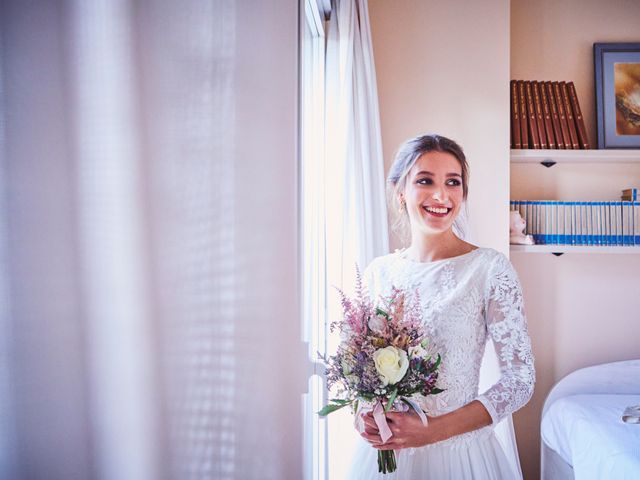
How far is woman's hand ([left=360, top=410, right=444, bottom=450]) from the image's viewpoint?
1.12 metres

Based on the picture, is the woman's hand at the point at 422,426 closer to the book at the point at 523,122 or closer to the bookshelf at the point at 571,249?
the bookshelf at the point at 571,249

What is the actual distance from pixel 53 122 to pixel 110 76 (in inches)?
1.9

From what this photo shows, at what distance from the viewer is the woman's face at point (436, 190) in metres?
1.42

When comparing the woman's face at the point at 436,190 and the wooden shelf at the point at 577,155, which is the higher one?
the wooden shelf at the point at 577,155

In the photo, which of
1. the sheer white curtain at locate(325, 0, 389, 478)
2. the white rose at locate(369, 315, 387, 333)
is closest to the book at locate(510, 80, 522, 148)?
the sheer white curtain at locate(325, 0, 389, 478)

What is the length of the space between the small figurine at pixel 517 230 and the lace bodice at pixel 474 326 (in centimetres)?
110

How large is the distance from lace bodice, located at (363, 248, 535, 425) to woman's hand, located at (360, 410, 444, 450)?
0.48 ft

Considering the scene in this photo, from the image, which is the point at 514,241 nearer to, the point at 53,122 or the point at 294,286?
the point at 294,286

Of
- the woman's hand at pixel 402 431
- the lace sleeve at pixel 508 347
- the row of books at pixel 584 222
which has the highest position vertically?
the row of books at pixel 584 222

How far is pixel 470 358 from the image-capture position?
4.24 ft

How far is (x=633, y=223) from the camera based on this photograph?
2357 millimetres

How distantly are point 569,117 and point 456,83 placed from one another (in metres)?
0.65

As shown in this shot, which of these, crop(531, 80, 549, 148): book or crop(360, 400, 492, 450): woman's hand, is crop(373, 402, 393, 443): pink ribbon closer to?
crop(360, 400, 492, 450): woman's hand

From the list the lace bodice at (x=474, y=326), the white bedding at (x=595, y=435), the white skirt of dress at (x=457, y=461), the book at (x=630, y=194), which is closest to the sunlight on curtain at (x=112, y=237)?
the lace bodice at (x=474, y=326)
